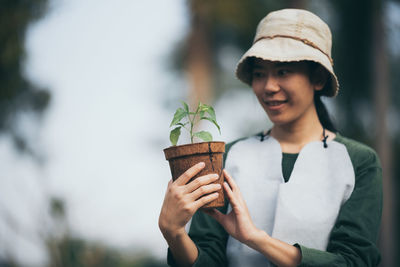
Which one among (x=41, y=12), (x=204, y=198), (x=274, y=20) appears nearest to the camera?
(x=204, y=198)

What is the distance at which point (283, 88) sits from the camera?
2070mm

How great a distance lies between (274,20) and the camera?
219cm

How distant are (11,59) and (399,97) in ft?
31.9

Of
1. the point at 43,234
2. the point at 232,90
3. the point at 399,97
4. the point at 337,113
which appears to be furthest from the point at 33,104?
the point at 399,97

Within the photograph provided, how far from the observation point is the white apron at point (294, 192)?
1987 millimetres

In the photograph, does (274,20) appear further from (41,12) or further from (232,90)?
(232,90)

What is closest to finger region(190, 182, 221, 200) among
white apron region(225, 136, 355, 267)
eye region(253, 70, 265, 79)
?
white apron region(225, 136, 355, 267)

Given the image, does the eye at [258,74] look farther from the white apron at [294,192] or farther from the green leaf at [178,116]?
the green leaf at [178,116]

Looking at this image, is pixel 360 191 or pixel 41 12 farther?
pixel 41 12

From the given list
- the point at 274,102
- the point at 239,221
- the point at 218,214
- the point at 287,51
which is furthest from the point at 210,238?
the point at 287,51

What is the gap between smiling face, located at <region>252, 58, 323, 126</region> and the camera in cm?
207

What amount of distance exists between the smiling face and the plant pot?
425mm

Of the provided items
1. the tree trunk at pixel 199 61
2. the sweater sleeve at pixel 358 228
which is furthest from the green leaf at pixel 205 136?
the tree trunk at pixel 199 61

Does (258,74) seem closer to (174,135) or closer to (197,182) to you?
(174,135)
